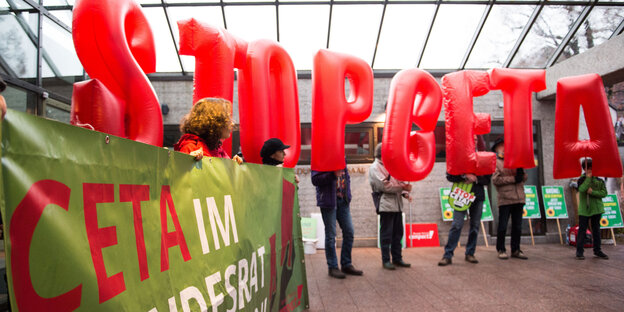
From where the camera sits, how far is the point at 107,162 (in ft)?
3.76

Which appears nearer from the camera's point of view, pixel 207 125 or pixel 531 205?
pixel 207 125

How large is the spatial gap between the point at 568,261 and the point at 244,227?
17.3ft

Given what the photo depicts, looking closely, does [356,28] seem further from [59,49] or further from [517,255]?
[59,49]

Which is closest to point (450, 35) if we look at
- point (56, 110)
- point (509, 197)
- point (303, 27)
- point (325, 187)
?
point (303, 27)

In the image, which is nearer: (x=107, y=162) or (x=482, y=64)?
(x=107, y=162)

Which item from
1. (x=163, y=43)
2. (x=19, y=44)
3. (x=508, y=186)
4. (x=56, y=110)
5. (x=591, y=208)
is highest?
(x=163, y=43)

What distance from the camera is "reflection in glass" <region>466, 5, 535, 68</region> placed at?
7297 millimetres

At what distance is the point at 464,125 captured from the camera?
13.6 ft

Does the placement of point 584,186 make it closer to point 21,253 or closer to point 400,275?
point 400,275

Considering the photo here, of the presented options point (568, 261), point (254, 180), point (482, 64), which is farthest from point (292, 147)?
point (482, 64)

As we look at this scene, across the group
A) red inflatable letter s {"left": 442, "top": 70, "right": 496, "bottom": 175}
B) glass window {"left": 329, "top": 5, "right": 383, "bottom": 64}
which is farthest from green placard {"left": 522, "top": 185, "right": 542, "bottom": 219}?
red inflatable letter s {"left": 442, "top": 70, "right": 496, "bottom": 175}

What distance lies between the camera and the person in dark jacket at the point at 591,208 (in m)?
5.68

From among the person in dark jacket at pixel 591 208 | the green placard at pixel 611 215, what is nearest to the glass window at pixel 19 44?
the person in dark jacket at pixel 591 208

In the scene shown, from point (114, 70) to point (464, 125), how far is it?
3.29m
